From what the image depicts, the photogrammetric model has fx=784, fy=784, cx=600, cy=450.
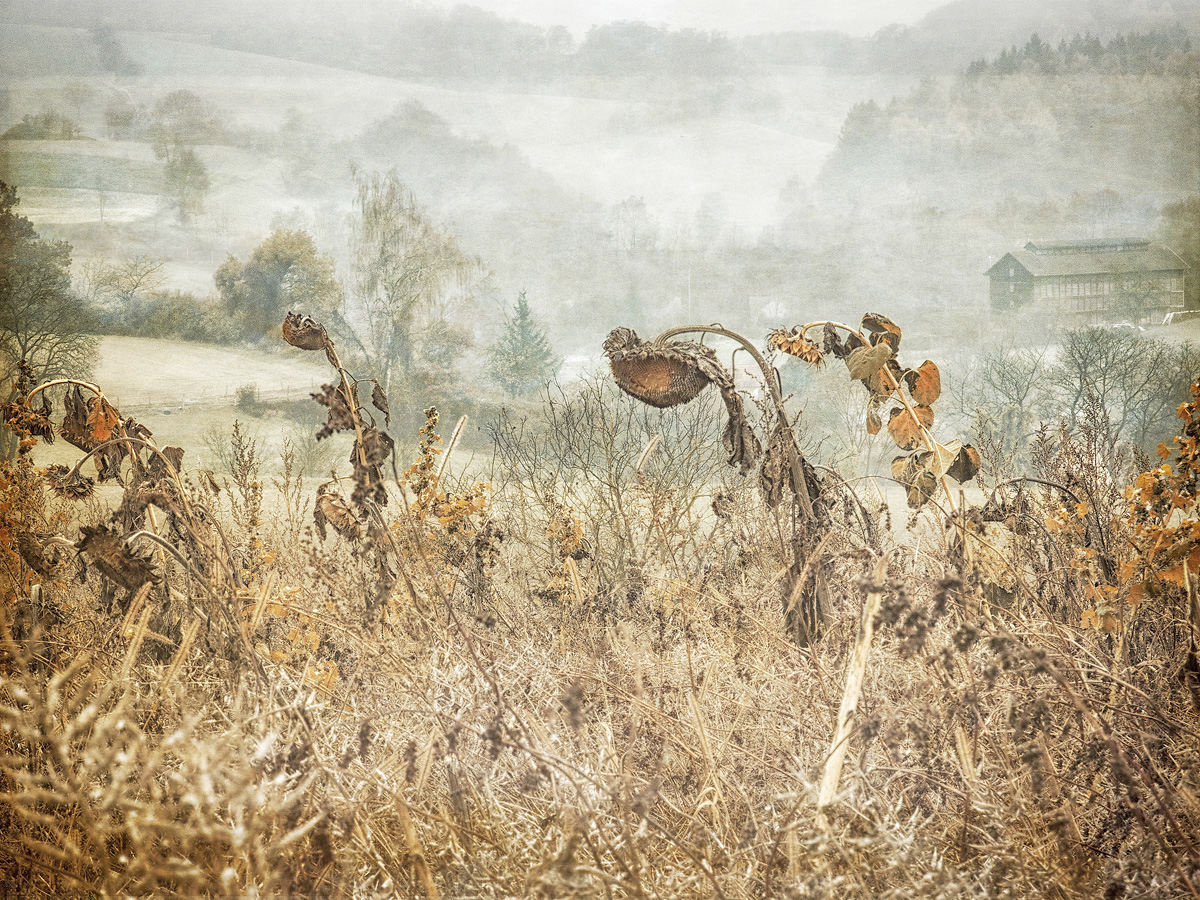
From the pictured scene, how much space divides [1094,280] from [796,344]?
7759 mm

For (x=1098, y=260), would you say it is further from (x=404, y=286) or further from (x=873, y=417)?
(x=873, y=417)

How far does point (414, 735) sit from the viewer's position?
1432 millimetres

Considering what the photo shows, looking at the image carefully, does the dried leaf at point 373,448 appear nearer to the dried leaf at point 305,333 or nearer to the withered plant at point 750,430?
the dried leaf at point 305,333

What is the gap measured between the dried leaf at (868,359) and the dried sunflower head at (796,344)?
0.23 feet

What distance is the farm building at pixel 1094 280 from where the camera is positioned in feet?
24.4

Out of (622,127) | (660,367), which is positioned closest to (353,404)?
(660,367)

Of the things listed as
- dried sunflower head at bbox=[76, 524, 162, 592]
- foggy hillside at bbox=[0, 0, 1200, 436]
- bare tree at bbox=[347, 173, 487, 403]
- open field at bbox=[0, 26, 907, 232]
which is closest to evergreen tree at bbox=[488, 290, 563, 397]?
foggy hillside at bbox=[0, 0, 1200, 436]

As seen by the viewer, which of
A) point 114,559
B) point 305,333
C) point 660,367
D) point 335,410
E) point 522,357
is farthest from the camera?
point 522,357

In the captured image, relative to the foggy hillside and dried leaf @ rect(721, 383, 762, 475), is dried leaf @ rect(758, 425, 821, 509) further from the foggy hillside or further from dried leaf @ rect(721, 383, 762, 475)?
the foggy hillside

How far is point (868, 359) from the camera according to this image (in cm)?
165

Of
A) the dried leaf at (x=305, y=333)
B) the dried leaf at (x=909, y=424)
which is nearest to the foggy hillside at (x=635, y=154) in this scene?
the dried leaf at (x=909, y=424)

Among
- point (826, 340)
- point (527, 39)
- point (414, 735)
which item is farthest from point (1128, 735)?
point (527, 39)

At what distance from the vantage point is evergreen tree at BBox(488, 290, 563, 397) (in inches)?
326

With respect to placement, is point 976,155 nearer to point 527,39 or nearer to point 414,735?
point 527,39
